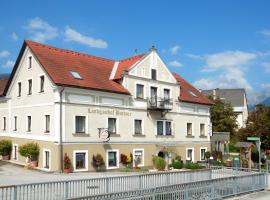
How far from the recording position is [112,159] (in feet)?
102

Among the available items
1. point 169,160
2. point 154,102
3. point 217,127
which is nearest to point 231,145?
point 217,127

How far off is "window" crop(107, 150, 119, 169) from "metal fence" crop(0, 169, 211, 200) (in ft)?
40.0

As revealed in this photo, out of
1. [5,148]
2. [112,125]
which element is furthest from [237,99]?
[5,148]

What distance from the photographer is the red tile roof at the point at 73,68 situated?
94.7 feet

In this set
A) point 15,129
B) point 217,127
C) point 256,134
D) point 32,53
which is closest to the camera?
point 32,53

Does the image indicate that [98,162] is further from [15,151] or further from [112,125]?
[15,151]

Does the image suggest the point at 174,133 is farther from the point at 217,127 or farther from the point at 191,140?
the point at 217,127

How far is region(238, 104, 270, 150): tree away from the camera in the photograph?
146 feet

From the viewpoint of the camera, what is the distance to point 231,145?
4706 centimetres

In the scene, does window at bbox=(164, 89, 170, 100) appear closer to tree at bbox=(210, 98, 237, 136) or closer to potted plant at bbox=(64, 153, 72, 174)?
potted plant at bbox=(64, 153, 72, 174)

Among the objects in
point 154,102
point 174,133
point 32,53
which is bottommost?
point 174,133

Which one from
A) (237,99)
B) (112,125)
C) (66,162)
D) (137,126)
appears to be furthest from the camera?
(237,99)

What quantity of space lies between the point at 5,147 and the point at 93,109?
967 cm

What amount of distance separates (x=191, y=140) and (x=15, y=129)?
1716 centimetres
